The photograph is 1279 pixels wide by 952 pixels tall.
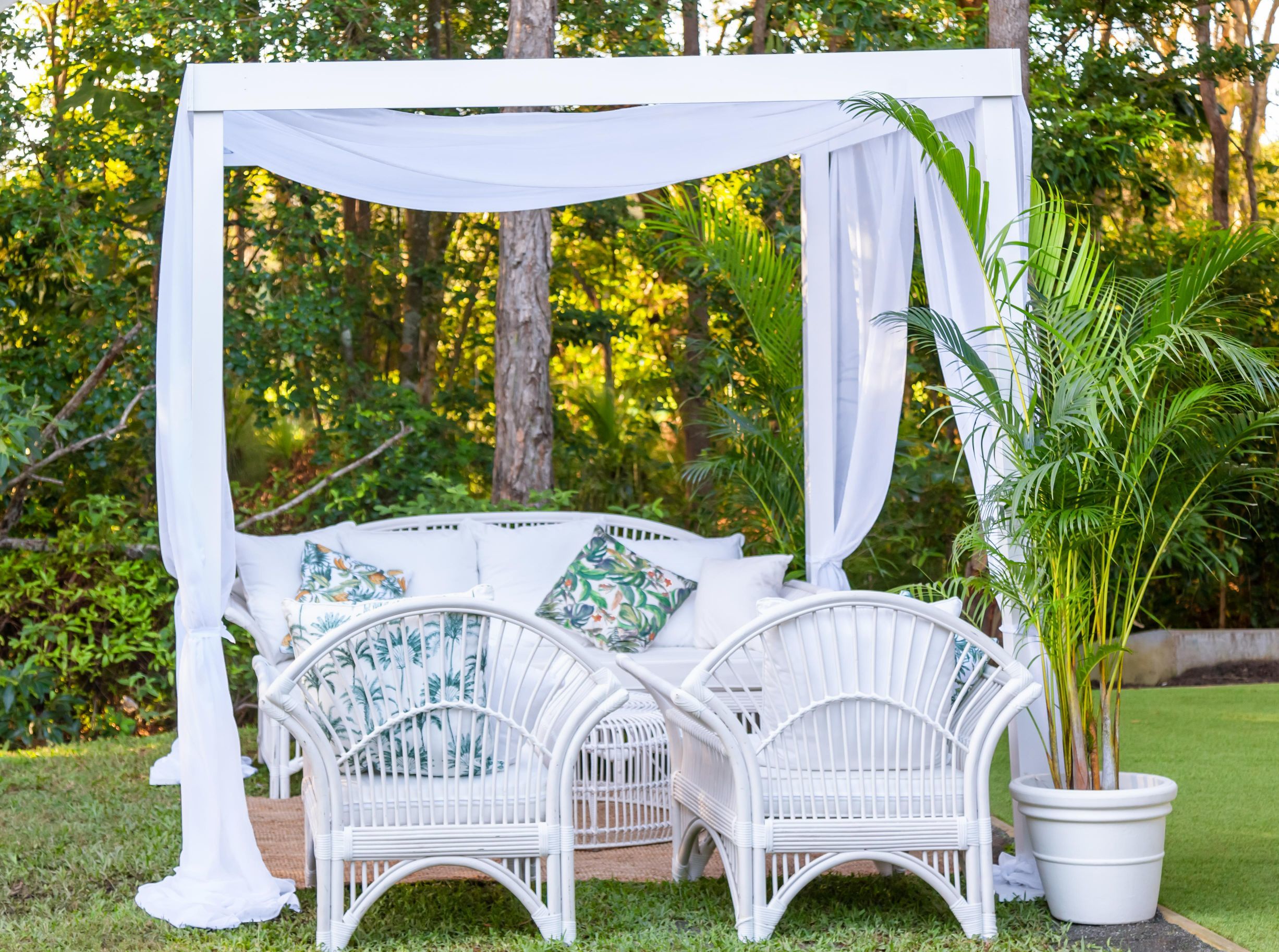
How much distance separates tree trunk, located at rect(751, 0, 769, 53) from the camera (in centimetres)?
795

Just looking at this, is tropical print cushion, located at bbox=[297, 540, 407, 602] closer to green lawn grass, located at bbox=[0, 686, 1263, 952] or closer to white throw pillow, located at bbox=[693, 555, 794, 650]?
green lawn grass, located at bbox=[0, 686, 1263, 952]

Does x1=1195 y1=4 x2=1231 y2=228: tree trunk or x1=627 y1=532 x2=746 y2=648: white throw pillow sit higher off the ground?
x1=1195 y1=4 x2=1231 y2=228: tree trunk

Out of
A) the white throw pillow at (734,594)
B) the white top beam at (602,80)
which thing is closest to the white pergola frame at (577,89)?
the white top beam at (602,80)

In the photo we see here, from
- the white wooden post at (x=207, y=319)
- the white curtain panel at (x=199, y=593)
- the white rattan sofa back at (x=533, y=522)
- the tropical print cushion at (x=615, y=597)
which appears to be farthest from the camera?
the white rattan sofa back at (x=533, y=522)

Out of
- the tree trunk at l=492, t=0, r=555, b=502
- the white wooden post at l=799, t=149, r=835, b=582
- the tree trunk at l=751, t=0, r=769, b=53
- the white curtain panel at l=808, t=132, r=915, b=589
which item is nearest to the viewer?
the white curtain panel at l=808, t=132, r=915, b=589

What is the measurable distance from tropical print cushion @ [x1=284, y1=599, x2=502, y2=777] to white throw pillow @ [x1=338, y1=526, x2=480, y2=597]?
2.08m

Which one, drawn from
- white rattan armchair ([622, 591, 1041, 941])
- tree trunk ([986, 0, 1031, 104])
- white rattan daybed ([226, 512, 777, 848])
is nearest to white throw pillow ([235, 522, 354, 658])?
white rattan daybed ([226, 512, 777, 848])

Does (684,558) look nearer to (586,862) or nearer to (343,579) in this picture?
(343,579)

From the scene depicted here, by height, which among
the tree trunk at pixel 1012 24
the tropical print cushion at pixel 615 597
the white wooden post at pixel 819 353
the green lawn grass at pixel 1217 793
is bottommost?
the green lawn grass at pixel 1217 793

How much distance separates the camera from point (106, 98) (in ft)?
22.2

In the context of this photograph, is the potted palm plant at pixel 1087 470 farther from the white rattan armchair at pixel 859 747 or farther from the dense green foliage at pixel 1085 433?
the white rattan armchair at pixel 859 747

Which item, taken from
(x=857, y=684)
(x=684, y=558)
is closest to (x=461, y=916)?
(x=857, y=684)

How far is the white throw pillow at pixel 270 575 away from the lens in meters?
4.88

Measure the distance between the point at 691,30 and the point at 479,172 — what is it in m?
4.69
